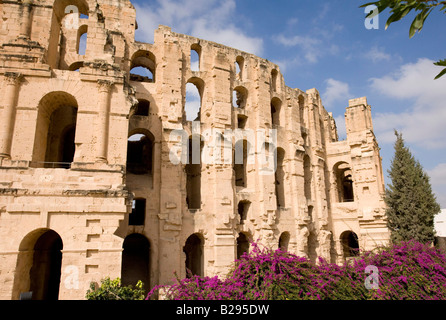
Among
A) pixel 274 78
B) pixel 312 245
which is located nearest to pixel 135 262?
pixel 312 245

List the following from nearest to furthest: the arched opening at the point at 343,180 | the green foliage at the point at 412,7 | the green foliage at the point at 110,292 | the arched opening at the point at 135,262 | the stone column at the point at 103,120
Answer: the green foliage at the point at 412,7
the green foliage at the point at 110,292
the stone column at the point at 103,120
the arched opening at the point at 135,262
the arched opening at the point at 343,180

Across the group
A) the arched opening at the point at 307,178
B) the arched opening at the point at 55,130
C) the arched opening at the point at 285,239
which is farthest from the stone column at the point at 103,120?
the arched opening at the point at 307,178

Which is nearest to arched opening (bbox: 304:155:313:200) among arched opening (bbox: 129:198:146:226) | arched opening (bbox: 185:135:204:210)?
arched opening (bbox: 185:135:204:210)

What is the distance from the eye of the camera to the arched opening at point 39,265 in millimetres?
9742

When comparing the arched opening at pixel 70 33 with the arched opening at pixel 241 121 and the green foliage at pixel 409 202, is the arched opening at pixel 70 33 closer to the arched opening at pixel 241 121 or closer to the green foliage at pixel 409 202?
the arched opening at pixel 241 121

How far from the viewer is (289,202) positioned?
2066cm

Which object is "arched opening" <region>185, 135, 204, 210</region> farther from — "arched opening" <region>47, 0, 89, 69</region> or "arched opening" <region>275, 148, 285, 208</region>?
"arched opening" <region>47, 0, 89, 69</region>

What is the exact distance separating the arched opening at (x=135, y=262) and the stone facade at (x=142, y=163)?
0.07m

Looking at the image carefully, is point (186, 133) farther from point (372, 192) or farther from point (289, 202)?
point (372, 192)

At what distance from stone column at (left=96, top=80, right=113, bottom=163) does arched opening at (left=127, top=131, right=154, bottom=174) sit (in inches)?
263

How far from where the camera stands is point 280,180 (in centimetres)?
2159

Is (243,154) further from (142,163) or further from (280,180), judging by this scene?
(142,163)

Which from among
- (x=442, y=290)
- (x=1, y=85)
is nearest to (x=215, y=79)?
(x=1, y=85)
